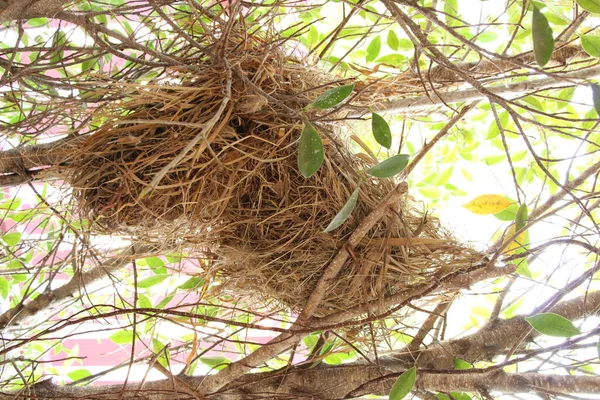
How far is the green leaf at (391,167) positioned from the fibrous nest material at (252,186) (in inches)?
3.0

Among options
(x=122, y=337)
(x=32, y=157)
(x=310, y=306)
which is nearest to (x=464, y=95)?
(x=310, y=306)

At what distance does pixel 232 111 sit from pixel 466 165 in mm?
1023

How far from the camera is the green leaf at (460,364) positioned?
0.88 metres

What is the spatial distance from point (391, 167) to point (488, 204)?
31 cm

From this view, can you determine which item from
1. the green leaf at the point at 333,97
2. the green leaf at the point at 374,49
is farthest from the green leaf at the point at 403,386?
the green leaf at the point at 374,49

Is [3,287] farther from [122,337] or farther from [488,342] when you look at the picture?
[488,342]

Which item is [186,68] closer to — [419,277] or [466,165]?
[419,277]

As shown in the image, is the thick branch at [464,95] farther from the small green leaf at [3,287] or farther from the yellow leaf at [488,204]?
the small green leaf at [3,287]

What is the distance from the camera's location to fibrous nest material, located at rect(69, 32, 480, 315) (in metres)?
0.68

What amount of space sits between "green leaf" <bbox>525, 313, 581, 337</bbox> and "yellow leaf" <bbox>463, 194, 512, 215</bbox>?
8.8 inches

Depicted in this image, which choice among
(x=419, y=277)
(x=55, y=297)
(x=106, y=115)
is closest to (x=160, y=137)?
(x=106, y=115)

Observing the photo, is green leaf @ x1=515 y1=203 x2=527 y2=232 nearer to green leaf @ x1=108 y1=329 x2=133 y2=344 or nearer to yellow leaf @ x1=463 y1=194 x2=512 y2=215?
yellow leaf @ x1=463 y1=194 x2=512 y2=215

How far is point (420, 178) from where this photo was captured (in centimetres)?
150

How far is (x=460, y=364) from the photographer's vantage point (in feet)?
2.89
